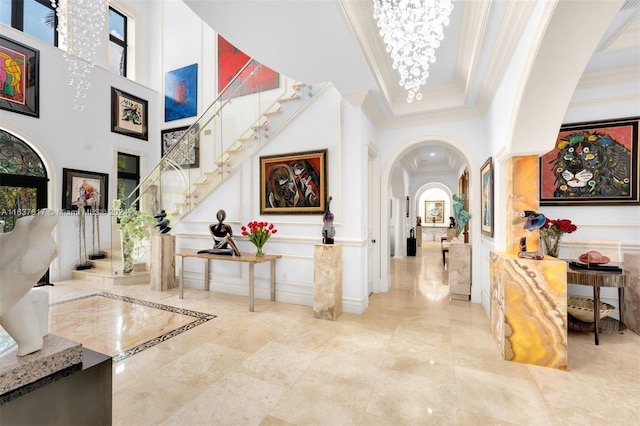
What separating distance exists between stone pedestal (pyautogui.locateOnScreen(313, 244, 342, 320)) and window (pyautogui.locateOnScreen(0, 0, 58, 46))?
25.3 feet

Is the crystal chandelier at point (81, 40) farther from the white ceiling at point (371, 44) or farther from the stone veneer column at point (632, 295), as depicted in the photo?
the stone veneer column at point (632, 295)

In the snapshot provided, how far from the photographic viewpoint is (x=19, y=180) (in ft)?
17.8

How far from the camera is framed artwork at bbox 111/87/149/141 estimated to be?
7230mm

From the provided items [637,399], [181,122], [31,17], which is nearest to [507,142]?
[637,399]

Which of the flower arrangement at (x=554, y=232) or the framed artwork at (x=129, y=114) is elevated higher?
the framed artwork at (x=129, y=114)

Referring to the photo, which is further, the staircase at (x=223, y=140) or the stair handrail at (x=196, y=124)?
the stair handrail at (x=196, y=124)

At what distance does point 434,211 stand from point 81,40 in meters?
15.4

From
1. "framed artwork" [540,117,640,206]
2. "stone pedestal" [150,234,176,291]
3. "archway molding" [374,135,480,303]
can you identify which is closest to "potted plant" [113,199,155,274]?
"stone pedestal" [150,234,176,291]

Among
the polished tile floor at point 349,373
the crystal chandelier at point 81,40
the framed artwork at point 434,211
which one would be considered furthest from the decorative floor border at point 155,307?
the framed artwork at point 434,211

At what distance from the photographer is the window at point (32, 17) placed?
5582mm

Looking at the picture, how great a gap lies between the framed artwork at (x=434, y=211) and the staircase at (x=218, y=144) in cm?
1265

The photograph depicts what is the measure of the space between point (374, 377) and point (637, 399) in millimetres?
2027

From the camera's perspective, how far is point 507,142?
3.03 meters

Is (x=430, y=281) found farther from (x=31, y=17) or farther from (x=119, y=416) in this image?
(x=31, y=17)
